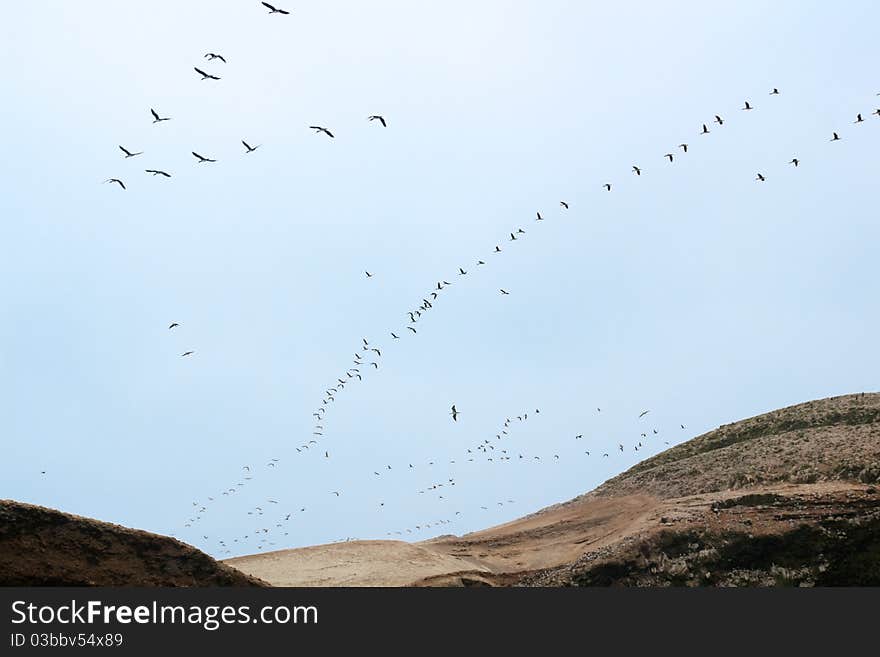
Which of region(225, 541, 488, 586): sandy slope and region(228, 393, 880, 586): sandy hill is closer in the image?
region(228, 393, 880, 586): sandy hill

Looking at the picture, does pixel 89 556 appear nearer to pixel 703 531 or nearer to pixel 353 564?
pixel 353 564

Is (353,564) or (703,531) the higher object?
(353,564)

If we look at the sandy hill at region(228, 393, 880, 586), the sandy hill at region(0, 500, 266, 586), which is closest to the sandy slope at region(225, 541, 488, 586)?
the sandy hill at region(228, 393, 880, 586)

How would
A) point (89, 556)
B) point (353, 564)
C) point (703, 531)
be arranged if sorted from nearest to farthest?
1. point (89, 556)
2. point (703, 531)
3. point (353, 564)

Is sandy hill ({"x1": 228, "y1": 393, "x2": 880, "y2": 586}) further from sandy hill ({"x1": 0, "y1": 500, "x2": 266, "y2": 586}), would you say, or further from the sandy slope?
sandy hill ({"x1": 0, "y1": 500, "x2": 266, "y2": 586})

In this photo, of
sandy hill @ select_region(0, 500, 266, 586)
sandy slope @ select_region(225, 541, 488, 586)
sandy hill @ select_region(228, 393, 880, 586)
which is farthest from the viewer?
sandy slope @ select_region(225, 541, 488, 586)

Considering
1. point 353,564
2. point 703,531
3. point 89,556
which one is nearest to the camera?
point 89,556

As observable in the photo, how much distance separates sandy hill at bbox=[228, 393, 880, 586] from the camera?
3106cm

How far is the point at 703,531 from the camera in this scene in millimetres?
34000

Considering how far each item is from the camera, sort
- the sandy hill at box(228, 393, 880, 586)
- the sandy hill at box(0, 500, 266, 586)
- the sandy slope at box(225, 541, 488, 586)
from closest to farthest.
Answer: the sandy hill at box(0, 500, 266, 586) → the sandy hill at box(228, 393, 880, 586) → the sandy slope at box(225, 541, 488, 586)

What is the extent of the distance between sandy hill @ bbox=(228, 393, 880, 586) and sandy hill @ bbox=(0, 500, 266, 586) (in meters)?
16.2

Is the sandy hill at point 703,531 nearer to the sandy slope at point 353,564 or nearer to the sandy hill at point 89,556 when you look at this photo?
the sandy slope at point 353,564

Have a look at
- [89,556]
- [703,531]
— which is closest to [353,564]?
[703,531]

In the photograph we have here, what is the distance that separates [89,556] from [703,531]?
25.7 m
